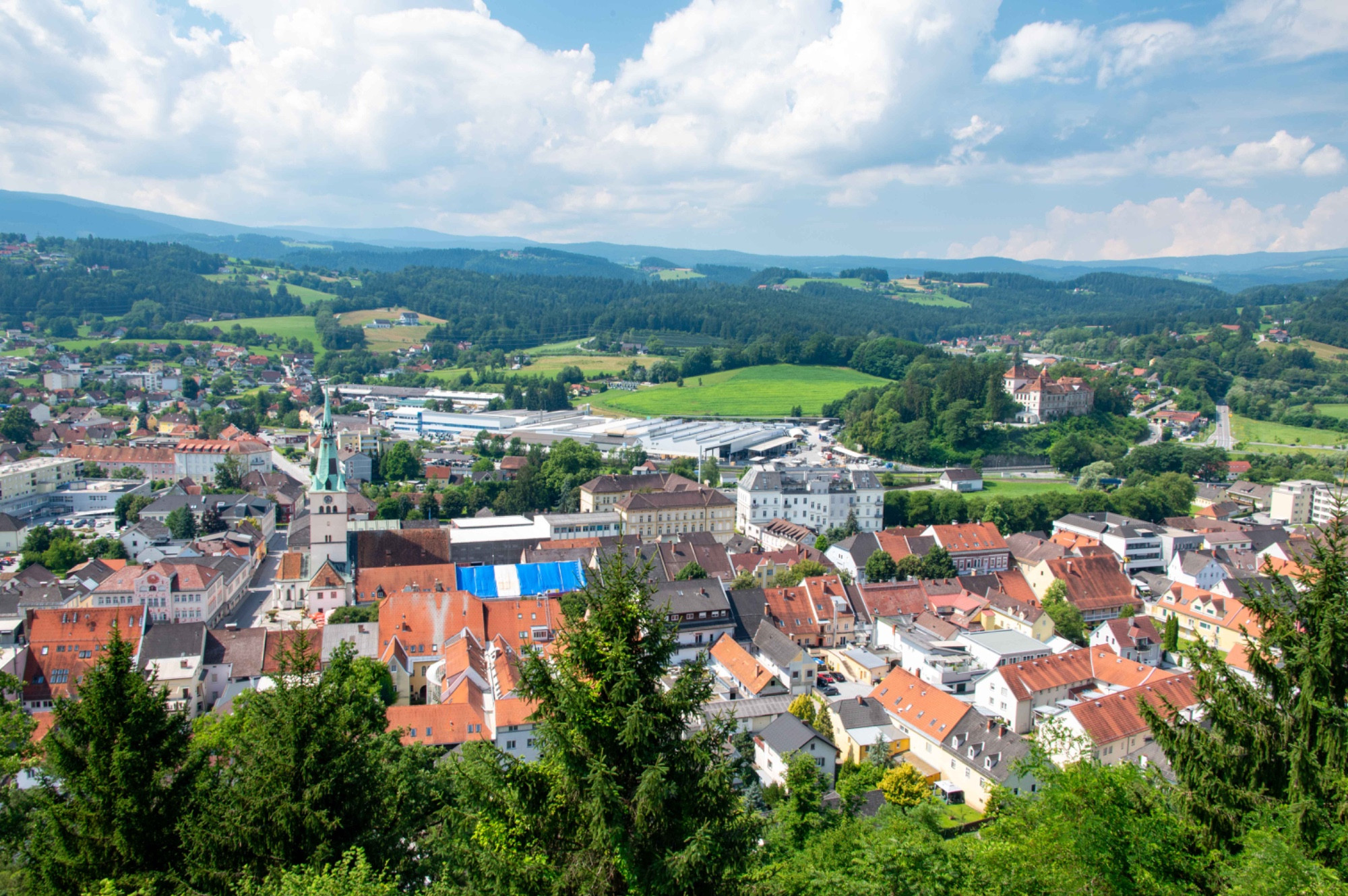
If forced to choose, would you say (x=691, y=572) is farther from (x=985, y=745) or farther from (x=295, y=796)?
(x=295, y=796)

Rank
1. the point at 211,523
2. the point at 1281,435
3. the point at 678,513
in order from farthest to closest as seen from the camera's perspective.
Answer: the point at 1281,435 → the point at 678,513 → the point at 211,523

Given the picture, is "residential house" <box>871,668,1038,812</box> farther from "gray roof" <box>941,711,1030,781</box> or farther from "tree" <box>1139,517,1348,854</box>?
"tree" <box>1139,517,1348,854</box>

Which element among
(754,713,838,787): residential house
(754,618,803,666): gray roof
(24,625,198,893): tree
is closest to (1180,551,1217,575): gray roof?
(754,618,803,666): gray roof

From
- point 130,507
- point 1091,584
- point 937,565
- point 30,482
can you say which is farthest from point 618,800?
point 30,482

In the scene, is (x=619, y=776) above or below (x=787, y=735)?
above

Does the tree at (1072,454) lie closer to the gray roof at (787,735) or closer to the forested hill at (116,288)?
the gray roof at (787,735)
